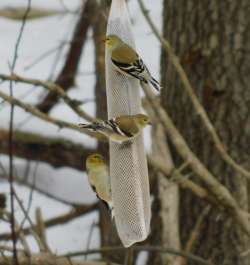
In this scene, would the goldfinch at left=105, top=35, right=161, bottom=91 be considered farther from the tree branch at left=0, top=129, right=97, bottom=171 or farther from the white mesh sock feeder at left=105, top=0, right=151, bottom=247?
the tree branch at left=0, top=129, right=97, bottom=171

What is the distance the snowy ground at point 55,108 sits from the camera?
6457 mm

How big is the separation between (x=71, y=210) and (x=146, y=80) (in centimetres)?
355

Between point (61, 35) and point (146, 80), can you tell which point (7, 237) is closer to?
point (146, 80)

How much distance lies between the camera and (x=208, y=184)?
4215mm

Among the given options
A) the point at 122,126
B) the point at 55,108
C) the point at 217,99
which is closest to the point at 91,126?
the point at 122,126

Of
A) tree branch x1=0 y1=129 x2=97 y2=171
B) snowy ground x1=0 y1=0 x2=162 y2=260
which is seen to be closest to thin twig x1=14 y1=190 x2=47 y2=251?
snowy ground x1=0 y1=0 x2=162 y2=260

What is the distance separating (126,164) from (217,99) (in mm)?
1850

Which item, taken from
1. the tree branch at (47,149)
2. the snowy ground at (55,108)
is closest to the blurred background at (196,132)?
the snowy ground at (55,108)

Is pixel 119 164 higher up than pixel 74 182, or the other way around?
pixel 119 164

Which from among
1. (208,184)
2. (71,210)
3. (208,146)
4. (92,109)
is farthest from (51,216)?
(208,184)

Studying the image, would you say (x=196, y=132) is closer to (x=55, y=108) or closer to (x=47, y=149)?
(x=47, y=149)

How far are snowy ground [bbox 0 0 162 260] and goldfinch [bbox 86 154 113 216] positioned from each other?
7.48ft

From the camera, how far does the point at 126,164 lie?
3041 millimetres

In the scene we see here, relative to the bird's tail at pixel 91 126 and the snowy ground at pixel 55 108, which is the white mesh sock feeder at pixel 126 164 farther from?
the snowy ground at pixel 55 108
